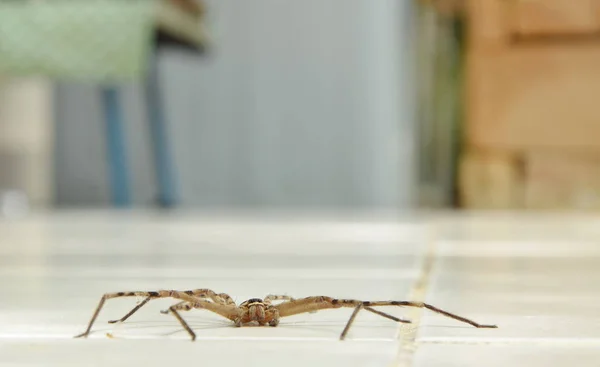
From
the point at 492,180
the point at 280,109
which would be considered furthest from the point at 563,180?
the point at 280,109

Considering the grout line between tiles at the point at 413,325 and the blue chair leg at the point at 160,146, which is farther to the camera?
the blue chair leg at the point at 160,146

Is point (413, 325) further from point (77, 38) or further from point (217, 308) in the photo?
point (77, 38)

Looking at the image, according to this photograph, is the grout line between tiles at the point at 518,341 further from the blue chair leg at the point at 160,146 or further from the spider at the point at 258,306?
the blue chair leg at the point at 160,146

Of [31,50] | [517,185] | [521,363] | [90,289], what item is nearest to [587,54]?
[517,185]

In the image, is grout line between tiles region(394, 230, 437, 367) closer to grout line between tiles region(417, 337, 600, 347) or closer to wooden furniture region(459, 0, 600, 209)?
grout line between tiles region(417, 337, 600, 347)

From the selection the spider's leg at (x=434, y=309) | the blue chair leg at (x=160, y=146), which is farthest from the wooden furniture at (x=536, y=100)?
the spider's leg at (x=434, y=309)
